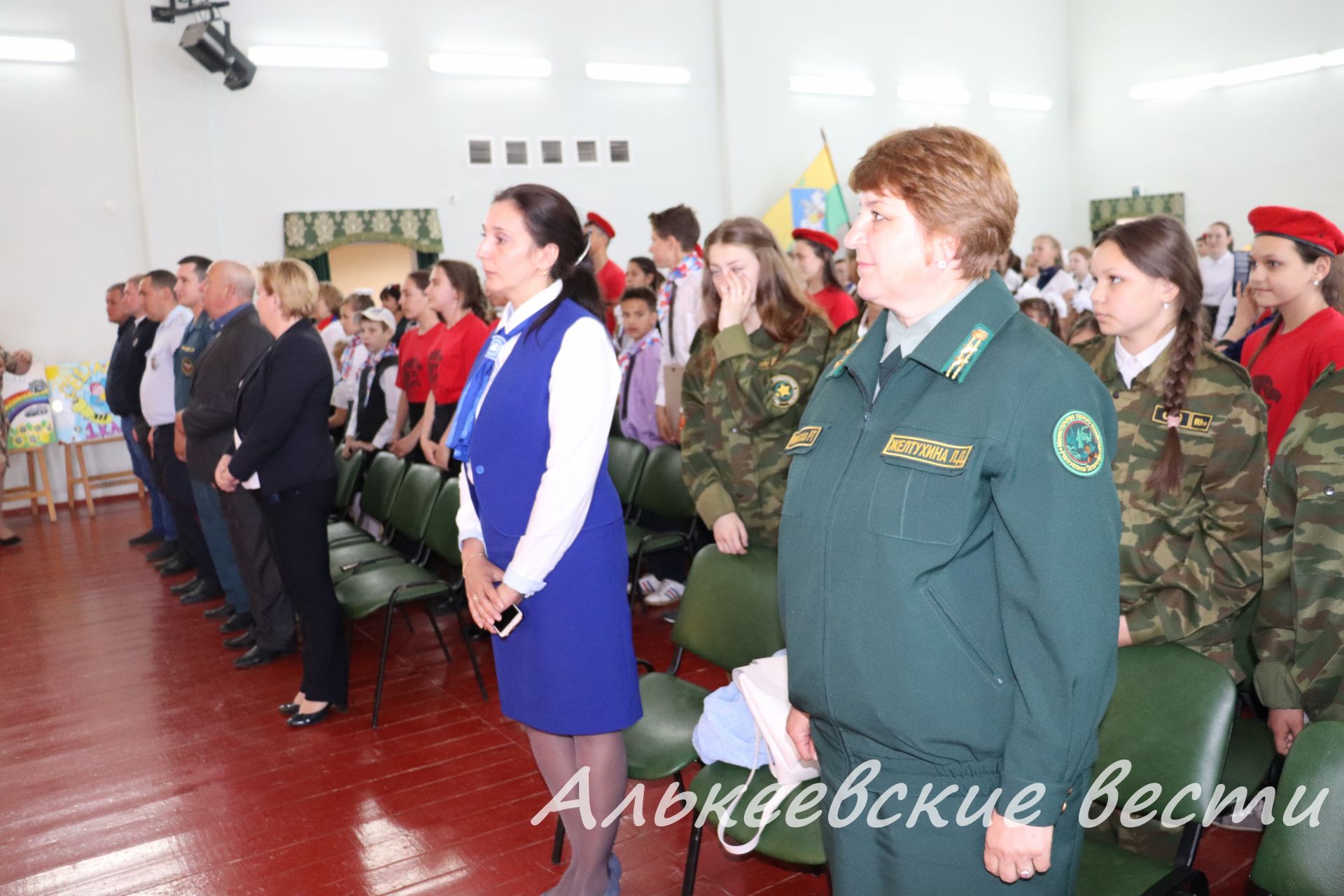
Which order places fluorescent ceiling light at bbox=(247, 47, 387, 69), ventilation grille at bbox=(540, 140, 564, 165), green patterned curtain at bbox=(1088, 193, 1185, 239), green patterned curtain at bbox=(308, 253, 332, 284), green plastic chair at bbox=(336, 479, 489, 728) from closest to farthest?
green plastic chair at bbox=(336, 479, 489, 728) → fluorescent ceiling light at bbox=(247, 47, 387, 69) → green patterned curtain at bbox=(308, 253, 332, 284) → ventilation grille at bbox=(540, 140, 564, 165) → green patterned curtain at bbox=(1088, 193, 1185, 239)

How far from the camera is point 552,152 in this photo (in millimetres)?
11078

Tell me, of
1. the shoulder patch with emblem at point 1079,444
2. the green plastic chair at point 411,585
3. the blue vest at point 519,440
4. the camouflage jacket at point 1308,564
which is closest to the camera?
the shoulder patch with emblem at point 1079,444

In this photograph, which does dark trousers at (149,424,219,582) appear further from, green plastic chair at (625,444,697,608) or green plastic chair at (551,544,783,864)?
green plastic chair at (551,544,783,864)

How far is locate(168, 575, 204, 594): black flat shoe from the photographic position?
5.65m

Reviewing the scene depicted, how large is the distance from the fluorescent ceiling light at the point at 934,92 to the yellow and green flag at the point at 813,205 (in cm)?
215

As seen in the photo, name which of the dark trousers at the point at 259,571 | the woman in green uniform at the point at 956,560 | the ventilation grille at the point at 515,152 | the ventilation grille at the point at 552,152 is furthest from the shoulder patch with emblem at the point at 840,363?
the ventilation grille at the point at 552,152

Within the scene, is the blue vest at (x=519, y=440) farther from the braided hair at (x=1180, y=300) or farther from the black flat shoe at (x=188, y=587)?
the black flat shoe at (x=188, y=587)

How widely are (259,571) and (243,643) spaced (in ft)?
1.98

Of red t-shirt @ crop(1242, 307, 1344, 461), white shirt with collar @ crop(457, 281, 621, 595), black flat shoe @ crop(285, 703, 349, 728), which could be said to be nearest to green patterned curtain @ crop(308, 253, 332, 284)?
black flat shoe @ crop(285, 703, 349, 728)

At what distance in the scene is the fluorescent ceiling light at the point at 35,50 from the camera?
8.70 metres

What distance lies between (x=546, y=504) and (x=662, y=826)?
47.7 inches

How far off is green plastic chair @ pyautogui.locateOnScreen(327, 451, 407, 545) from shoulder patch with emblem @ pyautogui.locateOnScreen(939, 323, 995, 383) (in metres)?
3.71

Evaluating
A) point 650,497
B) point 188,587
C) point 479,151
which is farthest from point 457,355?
point 479,151

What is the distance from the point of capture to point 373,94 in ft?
33.3
